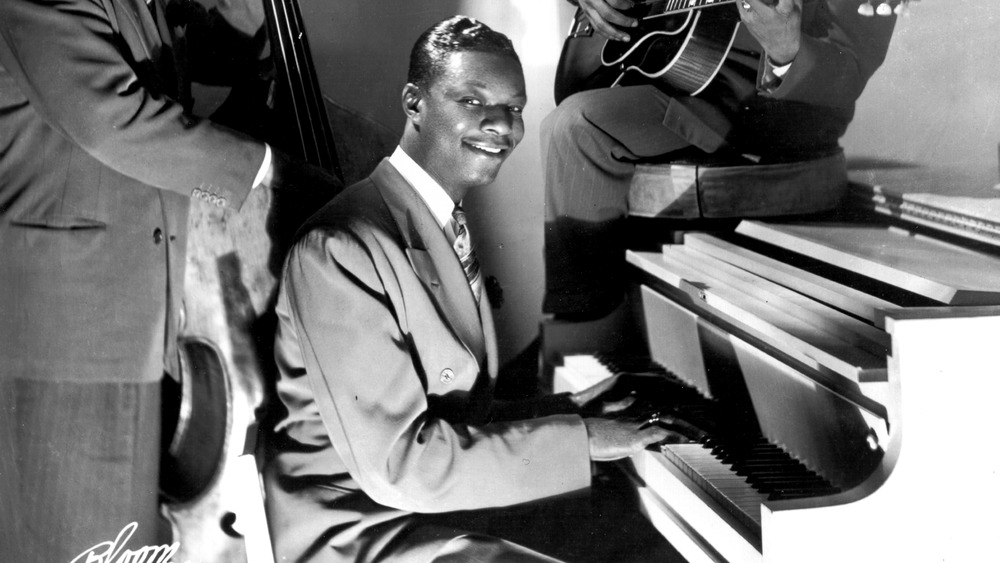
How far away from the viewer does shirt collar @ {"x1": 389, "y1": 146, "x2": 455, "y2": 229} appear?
1.51 meters

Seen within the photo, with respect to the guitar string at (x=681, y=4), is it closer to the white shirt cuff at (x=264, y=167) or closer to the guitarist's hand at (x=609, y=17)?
the guitarist's hand at (x=609, y=17)

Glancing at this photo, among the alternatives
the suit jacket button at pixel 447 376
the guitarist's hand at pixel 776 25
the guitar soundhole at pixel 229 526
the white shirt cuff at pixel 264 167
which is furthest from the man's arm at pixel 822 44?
the guitar soundhole at pixel 229 526

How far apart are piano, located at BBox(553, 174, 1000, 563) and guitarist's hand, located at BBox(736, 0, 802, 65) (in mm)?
371

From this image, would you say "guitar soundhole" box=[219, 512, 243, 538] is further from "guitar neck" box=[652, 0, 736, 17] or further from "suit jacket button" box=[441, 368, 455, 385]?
"guitar neck" box=[652, 0, 736, 17]

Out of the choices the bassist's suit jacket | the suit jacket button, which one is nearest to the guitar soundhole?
the bassist's suit jacket

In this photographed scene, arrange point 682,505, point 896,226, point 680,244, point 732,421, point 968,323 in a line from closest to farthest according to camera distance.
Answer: point 968,323 < point 682,505 < point 732,421 < point 896,226 < point 680,244

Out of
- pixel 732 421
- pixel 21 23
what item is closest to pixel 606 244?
pixel 732 421

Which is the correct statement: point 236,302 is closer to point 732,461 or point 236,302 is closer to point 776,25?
point 732,461

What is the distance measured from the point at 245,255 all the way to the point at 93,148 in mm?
368

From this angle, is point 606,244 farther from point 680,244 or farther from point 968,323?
point 968,323

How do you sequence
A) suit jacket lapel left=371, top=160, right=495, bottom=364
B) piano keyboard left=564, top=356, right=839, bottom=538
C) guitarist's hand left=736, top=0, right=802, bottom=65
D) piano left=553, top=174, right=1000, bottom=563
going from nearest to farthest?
piano left=553, top=174, right=1000, bottom=563 → piano keyboard left=564, top=356, right=839, bottom=538 → suit jacket lapel left=371, top=160, right=495, bottom=364 → guitarist's hand left=736, top=0, right=802, bottom=65

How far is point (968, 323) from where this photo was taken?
1.13 metres

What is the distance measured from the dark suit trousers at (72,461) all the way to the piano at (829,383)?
101 centimetres

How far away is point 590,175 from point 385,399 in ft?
2.62
